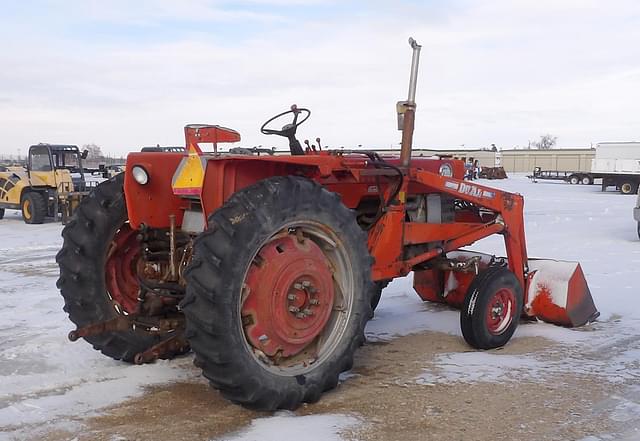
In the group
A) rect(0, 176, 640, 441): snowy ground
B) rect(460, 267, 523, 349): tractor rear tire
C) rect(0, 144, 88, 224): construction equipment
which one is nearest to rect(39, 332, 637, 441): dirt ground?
rect(0, 176, 640, 441): snowy ground

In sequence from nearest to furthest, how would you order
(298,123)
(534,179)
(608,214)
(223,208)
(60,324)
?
(223,208)
(298,123)
(60,324)
(608,214)
(534,179)

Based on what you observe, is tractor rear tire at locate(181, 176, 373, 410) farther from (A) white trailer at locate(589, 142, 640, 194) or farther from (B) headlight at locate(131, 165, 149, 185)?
(A) white trailer at locate(589, 142, 640, 194)

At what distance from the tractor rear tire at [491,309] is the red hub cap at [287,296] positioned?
1.57 m

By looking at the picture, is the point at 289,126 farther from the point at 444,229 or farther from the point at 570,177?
the point at 570,177

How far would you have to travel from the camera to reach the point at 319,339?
4.46 m

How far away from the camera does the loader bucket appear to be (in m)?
6.18

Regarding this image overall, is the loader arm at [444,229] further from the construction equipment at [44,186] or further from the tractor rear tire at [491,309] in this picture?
the construction equipment at [44,186]

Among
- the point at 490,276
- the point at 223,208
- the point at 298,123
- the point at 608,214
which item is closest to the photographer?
the point at 223,208

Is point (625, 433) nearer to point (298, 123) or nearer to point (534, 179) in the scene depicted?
point (298, 123)

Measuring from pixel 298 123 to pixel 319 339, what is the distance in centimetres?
174

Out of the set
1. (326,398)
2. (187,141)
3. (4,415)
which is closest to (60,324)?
(4,415)

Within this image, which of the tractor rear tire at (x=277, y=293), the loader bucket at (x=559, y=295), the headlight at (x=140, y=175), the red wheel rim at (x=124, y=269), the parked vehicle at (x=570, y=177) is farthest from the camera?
the parked vehicle at (x=570, y=177)

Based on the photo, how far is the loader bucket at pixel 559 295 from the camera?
618 centimetres

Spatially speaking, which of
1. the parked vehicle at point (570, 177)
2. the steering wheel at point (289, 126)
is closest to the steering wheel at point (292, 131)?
the steering wheel at point (289, 126)
